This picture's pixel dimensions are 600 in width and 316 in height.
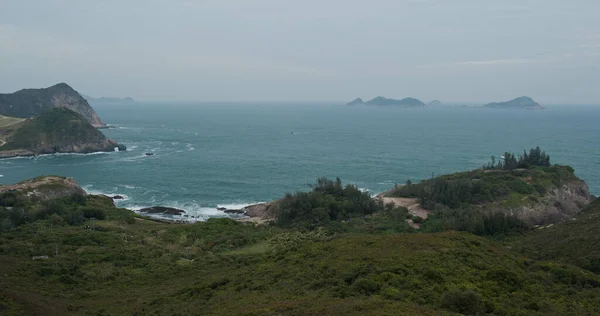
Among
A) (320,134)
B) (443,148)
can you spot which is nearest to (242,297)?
(443,148)

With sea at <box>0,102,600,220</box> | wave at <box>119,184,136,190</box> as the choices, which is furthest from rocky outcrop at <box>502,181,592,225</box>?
wave at <box>119,184,136,190</box>

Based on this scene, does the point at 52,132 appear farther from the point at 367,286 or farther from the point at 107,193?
the point at 367,286

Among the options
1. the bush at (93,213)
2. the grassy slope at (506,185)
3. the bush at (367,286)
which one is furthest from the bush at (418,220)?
the bush at (93,213)

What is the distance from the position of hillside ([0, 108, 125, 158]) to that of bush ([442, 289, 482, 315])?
395ft

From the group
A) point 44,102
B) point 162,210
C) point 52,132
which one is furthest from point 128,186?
point 44,102

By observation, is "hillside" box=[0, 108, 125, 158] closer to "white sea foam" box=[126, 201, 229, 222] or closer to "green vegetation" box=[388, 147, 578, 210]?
"white sea foam" box=[126, 201, 229, 222]

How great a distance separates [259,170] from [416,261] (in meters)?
74.4

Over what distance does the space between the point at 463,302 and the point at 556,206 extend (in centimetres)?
4967

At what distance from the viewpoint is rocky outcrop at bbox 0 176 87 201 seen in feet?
205

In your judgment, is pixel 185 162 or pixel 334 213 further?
pixel 185 162

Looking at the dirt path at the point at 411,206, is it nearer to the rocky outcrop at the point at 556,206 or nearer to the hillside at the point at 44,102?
the rocky outcrop at the point at 556,206

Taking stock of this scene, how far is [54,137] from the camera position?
123 metres

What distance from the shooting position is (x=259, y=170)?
318 ft

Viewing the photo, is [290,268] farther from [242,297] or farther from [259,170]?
[259,170]
